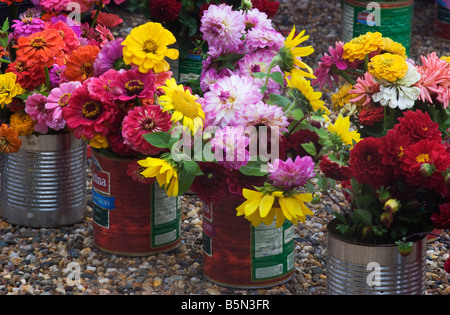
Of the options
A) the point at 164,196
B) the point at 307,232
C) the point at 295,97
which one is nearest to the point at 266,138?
the point at 295,97

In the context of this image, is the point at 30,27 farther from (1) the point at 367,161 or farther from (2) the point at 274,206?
(1) the point at 367,161

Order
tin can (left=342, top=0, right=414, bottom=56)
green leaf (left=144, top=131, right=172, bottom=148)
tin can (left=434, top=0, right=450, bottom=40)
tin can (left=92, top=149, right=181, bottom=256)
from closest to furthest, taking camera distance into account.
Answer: green leaf (left=144, top=131, right=172, bottom=148) < tin can (left=92, top=149, right=181, bottom=256) < tin can (left=342, top=0, right=414, bottom=56) < tin can (left=434, top=0, right=450, bottom=40)

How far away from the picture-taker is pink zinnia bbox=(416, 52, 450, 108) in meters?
2.22

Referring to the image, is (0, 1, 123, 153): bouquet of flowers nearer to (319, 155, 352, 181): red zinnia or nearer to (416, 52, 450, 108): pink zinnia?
(319, 155, 352, 181): red zinnia

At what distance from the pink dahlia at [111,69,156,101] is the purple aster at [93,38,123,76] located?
11cm

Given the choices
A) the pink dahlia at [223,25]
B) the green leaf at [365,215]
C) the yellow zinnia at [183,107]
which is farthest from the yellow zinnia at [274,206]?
the pink dahlia at [223,25]

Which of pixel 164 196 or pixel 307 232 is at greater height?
pixel 164 196

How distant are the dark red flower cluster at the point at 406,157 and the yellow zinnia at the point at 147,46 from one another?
611 millimetres

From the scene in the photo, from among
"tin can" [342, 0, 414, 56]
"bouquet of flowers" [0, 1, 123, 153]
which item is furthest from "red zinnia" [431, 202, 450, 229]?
"tin can" [342, 0, 414, 56]

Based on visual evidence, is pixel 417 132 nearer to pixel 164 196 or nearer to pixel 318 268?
pixel 318 268

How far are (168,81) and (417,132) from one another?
66cm

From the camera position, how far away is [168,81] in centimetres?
223

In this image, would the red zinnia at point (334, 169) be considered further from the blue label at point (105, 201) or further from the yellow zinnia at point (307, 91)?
the blue label at point (105, 201)

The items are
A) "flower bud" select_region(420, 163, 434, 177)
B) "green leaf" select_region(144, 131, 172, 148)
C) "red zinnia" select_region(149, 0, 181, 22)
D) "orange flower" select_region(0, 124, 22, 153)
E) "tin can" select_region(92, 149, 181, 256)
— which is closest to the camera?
"flower bud" select_region(420, 163, 434, 177)
